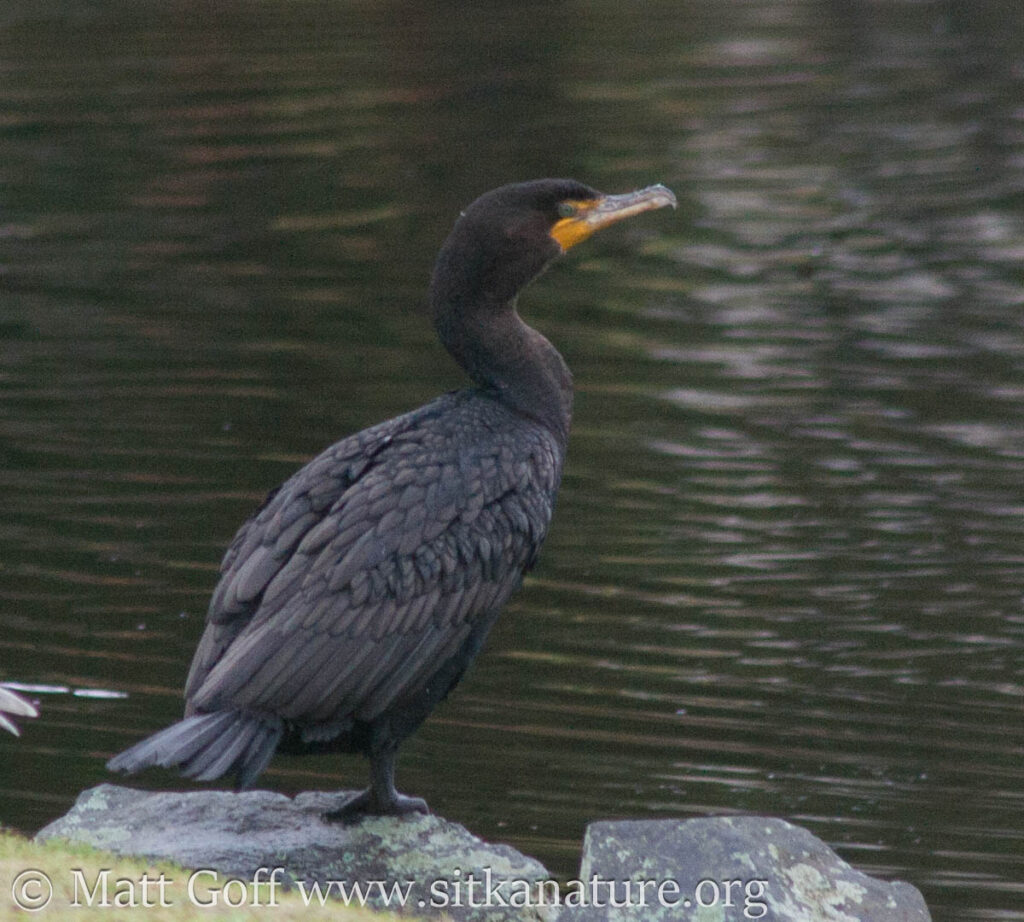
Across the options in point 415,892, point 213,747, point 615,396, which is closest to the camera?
point 213,747

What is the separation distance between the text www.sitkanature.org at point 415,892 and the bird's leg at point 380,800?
0.28m

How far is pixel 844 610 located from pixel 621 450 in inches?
95.6

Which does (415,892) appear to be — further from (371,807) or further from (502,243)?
(502,243)

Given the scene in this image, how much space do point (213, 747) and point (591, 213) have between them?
2.34m

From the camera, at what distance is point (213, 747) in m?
5.61

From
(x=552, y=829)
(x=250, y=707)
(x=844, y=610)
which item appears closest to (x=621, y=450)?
(x=844, y=610)

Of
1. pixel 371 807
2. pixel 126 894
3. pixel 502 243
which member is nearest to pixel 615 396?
pixel 502 243

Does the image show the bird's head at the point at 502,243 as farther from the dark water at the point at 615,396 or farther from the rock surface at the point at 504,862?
the dark water at the point at 615,396

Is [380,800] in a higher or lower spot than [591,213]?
lower

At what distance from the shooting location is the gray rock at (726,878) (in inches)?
219

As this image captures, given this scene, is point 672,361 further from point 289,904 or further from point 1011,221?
point 289,904

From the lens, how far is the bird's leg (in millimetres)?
6113

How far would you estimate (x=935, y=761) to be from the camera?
307 inches

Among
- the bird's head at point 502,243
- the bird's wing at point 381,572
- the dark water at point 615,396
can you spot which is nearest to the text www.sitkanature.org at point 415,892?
the bird's wing at point 381,572
